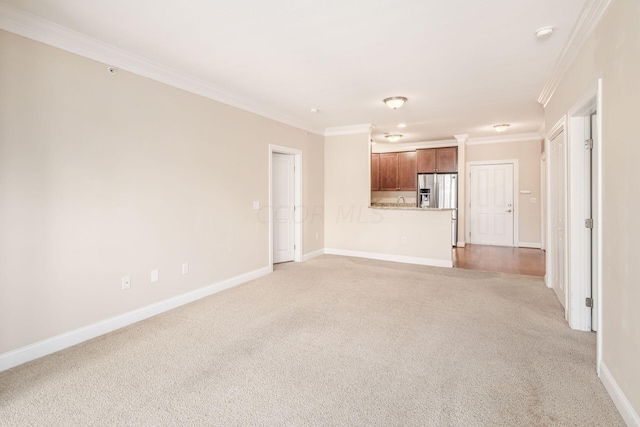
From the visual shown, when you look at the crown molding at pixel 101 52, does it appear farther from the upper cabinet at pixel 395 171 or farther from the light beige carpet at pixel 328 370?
the upper cabinet at pixel 395 171

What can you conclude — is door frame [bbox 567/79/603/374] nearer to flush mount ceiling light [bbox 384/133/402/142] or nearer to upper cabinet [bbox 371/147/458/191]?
flush mount ceiling light [bbox 384/133/402/142]

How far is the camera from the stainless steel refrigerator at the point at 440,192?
7.40 metres

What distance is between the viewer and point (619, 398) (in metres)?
1.79

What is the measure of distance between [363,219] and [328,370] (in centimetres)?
423

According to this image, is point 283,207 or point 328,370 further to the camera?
point 283,207

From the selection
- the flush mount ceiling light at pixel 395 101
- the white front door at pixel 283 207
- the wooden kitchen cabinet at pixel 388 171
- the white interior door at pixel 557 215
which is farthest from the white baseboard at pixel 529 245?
the white front door at pixel 283 207

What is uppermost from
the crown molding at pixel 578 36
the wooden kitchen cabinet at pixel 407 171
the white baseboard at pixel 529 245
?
the crown molding at pixel 578 36

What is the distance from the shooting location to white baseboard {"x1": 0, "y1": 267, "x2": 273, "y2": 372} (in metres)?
2.34

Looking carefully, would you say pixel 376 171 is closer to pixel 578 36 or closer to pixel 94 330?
pixel 578 36

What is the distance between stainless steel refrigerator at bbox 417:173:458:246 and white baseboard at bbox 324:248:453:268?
7.19 feet

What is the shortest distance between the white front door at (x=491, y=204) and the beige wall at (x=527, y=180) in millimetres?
191

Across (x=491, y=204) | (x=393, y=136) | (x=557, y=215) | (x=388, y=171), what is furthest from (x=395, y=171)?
(x=557, y=215)

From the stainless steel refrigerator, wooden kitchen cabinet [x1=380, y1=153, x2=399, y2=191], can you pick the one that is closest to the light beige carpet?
the stainless steel refrigerator

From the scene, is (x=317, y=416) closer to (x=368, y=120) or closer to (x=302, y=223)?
(x=302, y=223)
